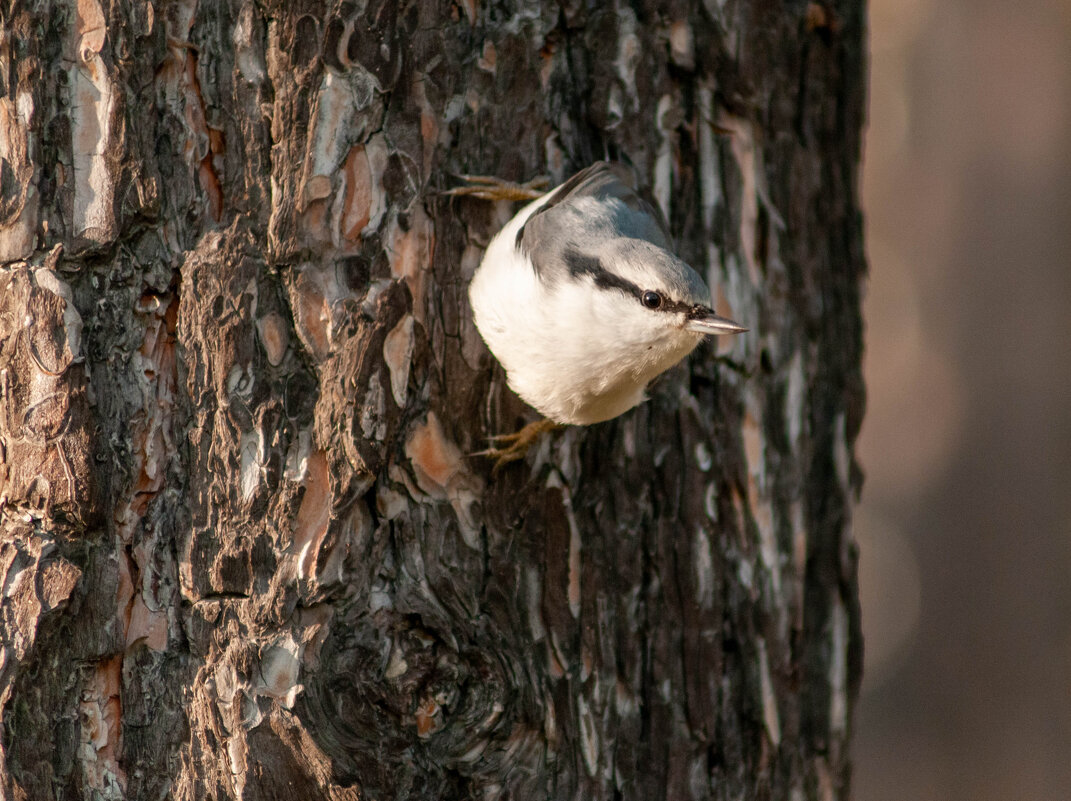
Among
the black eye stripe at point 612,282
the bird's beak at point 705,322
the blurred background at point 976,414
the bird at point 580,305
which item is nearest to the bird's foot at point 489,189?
the bird at point 580,305

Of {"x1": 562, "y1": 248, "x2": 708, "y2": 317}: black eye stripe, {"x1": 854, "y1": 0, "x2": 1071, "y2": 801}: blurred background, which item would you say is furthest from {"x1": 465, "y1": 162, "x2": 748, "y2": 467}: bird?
{"x1": 854, "y1": 0, "x2": 1071, "y2": 801}: blurred background

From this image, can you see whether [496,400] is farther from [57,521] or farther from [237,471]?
[57,521]

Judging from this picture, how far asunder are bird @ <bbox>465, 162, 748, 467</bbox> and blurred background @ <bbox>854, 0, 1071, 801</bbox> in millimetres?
3339

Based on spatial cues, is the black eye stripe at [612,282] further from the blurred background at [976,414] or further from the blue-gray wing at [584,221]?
the blurred background at [976,414]

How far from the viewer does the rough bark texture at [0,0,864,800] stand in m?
1.56

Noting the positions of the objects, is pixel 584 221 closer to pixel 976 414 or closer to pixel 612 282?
pixel 612 282

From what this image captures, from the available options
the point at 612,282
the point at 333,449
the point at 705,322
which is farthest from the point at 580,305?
the point at 333,449

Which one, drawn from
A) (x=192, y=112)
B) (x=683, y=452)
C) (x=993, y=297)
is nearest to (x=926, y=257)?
(x=993, y=297)

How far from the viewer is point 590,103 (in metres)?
1.90

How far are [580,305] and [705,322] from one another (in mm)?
244

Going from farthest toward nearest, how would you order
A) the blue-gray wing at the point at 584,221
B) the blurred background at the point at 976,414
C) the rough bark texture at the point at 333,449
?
the blurred background at the point at 976,414 → the blue-gray wing at the point at 584,221 → the rough bark texture at the point at 333,449

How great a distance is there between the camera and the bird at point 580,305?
5.65 ft

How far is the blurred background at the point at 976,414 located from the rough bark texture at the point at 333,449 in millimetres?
3113

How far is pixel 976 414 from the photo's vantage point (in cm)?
463
